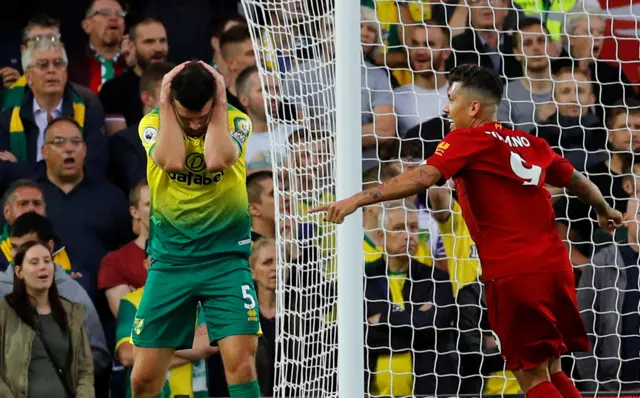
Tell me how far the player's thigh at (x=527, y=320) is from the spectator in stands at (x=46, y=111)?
401cm

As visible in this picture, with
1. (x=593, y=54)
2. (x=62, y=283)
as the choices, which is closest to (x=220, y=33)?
(x=62, y=283)

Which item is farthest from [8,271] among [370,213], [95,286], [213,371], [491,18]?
[491,18]

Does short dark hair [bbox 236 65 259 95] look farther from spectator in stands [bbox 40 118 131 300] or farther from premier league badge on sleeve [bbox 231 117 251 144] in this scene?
premier league badge on sleeve [bbox 231 117 251 144]

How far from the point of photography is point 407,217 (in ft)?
26.6

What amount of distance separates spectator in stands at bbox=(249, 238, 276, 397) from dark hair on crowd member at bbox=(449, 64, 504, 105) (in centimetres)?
319

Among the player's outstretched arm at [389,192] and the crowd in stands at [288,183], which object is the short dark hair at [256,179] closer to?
the crowd in stands at [288,183]

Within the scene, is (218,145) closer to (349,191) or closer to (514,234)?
(349,191)

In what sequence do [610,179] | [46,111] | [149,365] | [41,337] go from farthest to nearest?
[610,179], [46,111], [41,337], [149,365]

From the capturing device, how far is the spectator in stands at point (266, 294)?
801 cm

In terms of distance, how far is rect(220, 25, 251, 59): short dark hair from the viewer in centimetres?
865

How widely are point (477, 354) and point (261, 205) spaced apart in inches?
76.6

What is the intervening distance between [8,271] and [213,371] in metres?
1.62

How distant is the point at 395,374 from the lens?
775 cm

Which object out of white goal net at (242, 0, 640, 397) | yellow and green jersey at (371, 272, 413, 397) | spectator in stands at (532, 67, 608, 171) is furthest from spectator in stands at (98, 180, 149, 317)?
spectator in stands at (532, 67, 608, 171)
